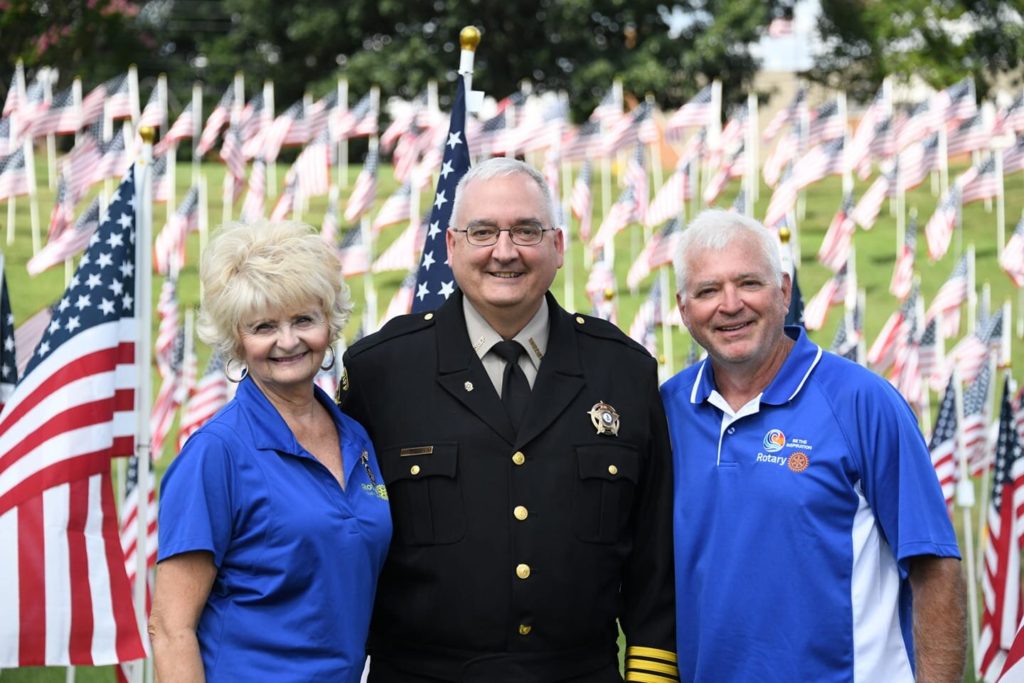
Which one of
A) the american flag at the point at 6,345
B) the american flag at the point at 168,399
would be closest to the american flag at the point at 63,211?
the american flag at the point at 168,399

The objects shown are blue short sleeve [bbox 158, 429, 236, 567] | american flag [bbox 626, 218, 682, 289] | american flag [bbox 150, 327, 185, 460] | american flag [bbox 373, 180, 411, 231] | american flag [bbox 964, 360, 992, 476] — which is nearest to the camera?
blue short sleeve [bbox 158, 429, 236, 567]

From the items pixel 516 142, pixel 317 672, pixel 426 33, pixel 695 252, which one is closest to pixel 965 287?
pixel 516 142

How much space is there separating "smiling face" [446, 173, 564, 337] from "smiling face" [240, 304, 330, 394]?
0.51 metres

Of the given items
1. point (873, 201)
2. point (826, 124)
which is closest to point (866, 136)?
point (826, 124)

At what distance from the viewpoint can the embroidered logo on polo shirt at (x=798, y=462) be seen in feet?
13.2

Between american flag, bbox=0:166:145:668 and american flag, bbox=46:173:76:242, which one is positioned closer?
american flag, bbox=0:166:145:668

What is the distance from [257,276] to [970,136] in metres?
21.8

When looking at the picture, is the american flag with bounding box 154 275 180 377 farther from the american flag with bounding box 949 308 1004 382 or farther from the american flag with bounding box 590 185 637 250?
the american flag with bounding box 949 308 1004 382

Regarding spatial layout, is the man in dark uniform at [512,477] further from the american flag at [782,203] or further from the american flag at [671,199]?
the american flag at [671,199]

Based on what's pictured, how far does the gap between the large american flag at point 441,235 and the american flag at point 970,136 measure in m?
18.8

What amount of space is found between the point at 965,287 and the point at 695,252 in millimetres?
11208

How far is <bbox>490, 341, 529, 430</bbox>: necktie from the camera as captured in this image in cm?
410

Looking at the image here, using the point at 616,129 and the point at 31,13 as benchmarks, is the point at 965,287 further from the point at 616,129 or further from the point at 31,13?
Result: the point at 31,13

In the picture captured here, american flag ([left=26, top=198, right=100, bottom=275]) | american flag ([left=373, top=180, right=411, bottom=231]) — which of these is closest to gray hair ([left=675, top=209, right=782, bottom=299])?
american flag ([left=26, top=198, right=100, bottom=275])
